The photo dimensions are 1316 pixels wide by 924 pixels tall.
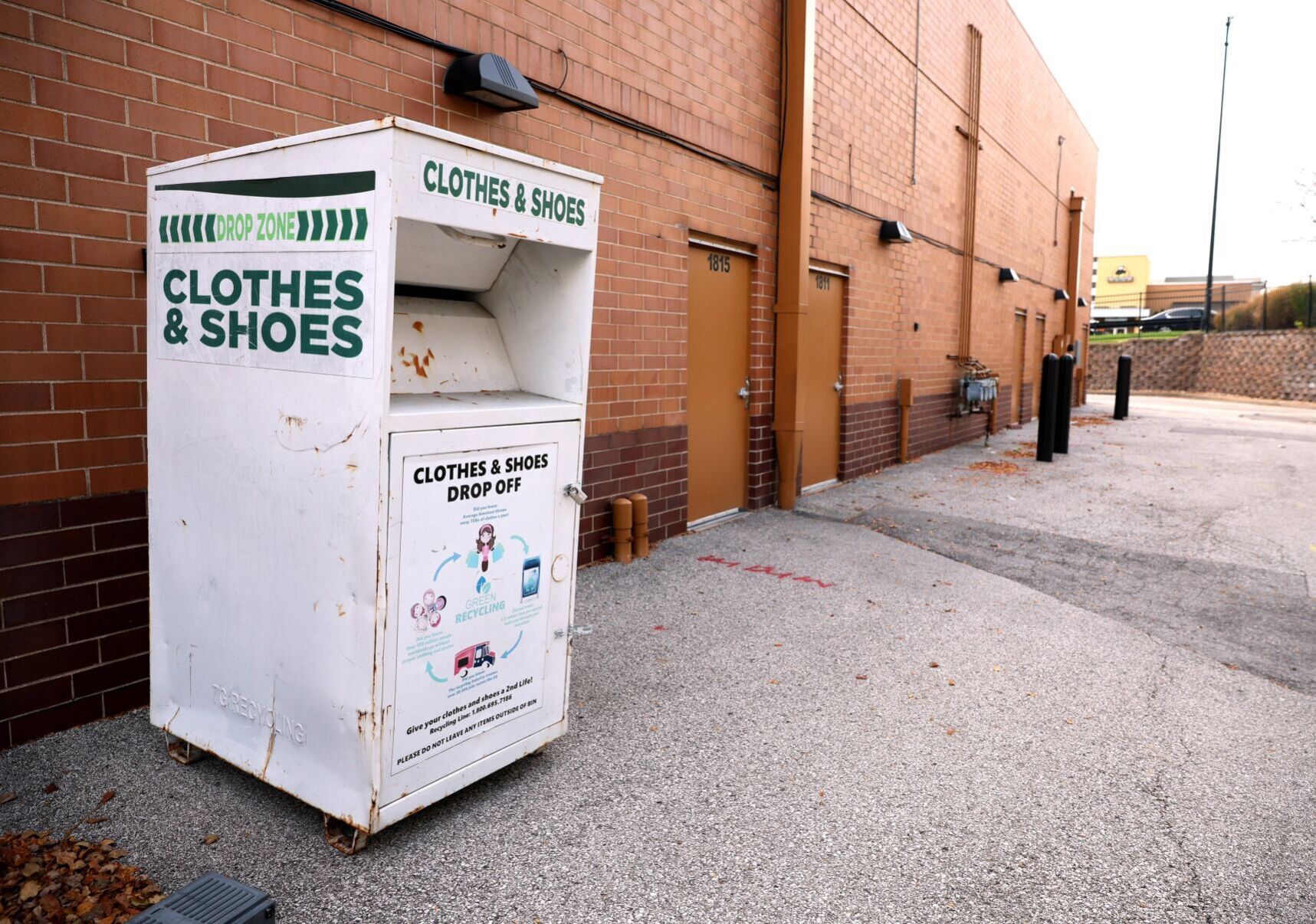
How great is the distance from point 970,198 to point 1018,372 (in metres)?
5.63

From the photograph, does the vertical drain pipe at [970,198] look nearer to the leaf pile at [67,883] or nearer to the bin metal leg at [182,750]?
the bin metal leg at [182,750]

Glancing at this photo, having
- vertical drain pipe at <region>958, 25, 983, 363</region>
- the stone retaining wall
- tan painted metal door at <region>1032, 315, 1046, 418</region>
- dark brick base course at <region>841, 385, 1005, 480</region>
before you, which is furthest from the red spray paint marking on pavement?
the stone retaining wall

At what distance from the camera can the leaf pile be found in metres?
2.33

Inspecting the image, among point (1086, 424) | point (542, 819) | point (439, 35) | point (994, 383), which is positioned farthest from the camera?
point (1086, 424)

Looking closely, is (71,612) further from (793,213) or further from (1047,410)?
(1047,410)

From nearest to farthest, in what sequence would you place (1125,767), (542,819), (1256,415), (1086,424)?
(542,819)
(1125,767)
(1086,424)
(1256,415)

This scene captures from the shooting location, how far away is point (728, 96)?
24.2 ft

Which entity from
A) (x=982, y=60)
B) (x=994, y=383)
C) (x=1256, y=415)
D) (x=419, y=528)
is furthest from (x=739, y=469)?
(x=1256, y=415)

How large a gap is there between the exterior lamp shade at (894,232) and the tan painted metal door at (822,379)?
1.13 m

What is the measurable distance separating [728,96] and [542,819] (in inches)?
249

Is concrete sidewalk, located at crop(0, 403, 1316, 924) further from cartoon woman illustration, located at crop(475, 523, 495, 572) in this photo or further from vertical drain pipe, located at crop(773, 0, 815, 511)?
vertical drain pipe, located at crop(773, 0, 815, 511)

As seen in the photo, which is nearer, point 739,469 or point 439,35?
point 439,35

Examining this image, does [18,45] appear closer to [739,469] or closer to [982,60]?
[739,469]

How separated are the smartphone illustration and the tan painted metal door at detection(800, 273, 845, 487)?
5.98 meters
